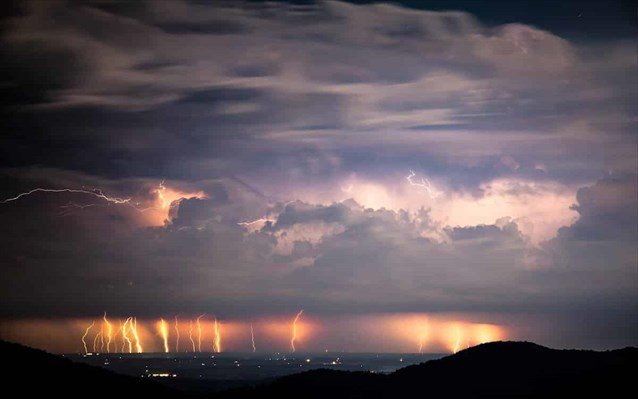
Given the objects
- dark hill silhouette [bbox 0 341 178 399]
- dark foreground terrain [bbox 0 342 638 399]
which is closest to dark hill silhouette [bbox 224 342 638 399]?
dark foreground terrain [bbox 0 342 638 399]

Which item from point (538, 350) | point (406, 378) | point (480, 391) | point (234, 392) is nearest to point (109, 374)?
point (234, 392)

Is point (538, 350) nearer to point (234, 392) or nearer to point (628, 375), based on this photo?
point (628, 375)

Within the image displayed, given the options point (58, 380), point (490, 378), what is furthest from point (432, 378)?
point (58, 380)

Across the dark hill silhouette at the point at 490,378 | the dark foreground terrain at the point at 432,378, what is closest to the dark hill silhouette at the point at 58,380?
the dark foreground terrain at the point at 432,378

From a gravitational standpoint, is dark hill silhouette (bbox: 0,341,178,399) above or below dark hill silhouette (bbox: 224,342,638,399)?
above

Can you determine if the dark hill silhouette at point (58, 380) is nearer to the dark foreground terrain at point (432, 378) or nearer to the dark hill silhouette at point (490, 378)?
the dark foreground terrain at point (432, 378)

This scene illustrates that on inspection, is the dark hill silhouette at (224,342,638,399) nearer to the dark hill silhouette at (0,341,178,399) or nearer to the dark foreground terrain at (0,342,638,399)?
the dark foreground terrain at (0,342,638,399)

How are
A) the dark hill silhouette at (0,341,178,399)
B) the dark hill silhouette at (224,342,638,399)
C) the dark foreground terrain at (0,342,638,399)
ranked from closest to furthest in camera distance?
the dark hill silhouette at (224,342,638,399) → the dark foreground terrain at (0,342,638,399) → the dark hill silhouette at (0,341,178,399)

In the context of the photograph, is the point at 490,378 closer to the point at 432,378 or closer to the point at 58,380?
the point at 432,378

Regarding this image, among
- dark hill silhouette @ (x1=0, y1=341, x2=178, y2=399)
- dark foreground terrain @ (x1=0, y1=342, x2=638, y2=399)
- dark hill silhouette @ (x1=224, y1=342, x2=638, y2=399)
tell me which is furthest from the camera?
dark hill silhouette @ (x1=0, y1=341, x2=178, y2=399)
